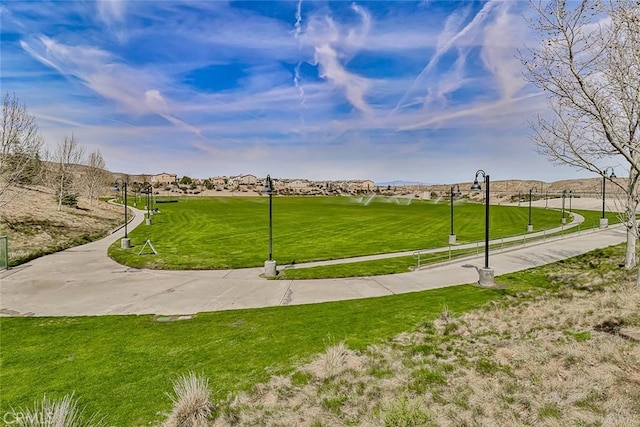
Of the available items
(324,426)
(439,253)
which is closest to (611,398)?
(324,426)

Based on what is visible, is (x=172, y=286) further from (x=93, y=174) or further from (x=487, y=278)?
(x=93, y=174)

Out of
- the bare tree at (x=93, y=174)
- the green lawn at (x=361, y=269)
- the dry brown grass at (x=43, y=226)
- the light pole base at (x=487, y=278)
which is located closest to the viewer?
the light pole base at (x=487, y=278)

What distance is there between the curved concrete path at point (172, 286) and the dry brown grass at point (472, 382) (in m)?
6.00

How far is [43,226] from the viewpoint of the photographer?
3192 cm

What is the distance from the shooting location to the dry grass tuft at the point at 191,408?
6.31 metres

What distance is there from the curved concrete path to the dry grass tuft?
6660mm

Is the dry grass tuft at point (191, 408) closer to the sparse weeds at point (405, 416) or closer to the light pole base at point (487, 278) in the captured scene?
the sparse weeds at point (405, 416)

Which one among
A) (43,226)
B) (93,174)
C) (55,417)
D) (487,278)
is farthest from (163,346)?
(93,174)

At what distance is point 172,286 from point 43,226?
24241mm

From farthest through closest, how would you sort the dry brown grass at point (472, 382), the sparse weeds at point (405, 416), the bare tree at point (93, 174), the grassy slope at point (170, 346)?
1. the bare tree at point (93, 174)
2. the grassy slope at point (170, 346)
3. the dry brown grass at point (472, 382)
4. the sparse weeds at point (405, 416)

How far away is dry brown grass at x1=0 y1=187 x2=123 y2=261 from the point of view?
25.8 meters

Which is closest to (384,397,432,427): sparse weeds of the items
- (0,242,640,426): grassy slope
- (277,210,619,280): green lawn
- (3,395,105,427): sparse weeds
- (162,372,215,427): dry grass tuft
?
(0,242,640,426): grassy slope

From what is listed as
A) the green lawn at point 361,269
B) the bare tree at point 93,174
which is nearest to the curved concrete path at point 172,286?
the green lawn at point 361,269

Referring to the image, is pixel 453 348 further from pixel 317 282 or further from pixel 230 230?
pixel 230 230
